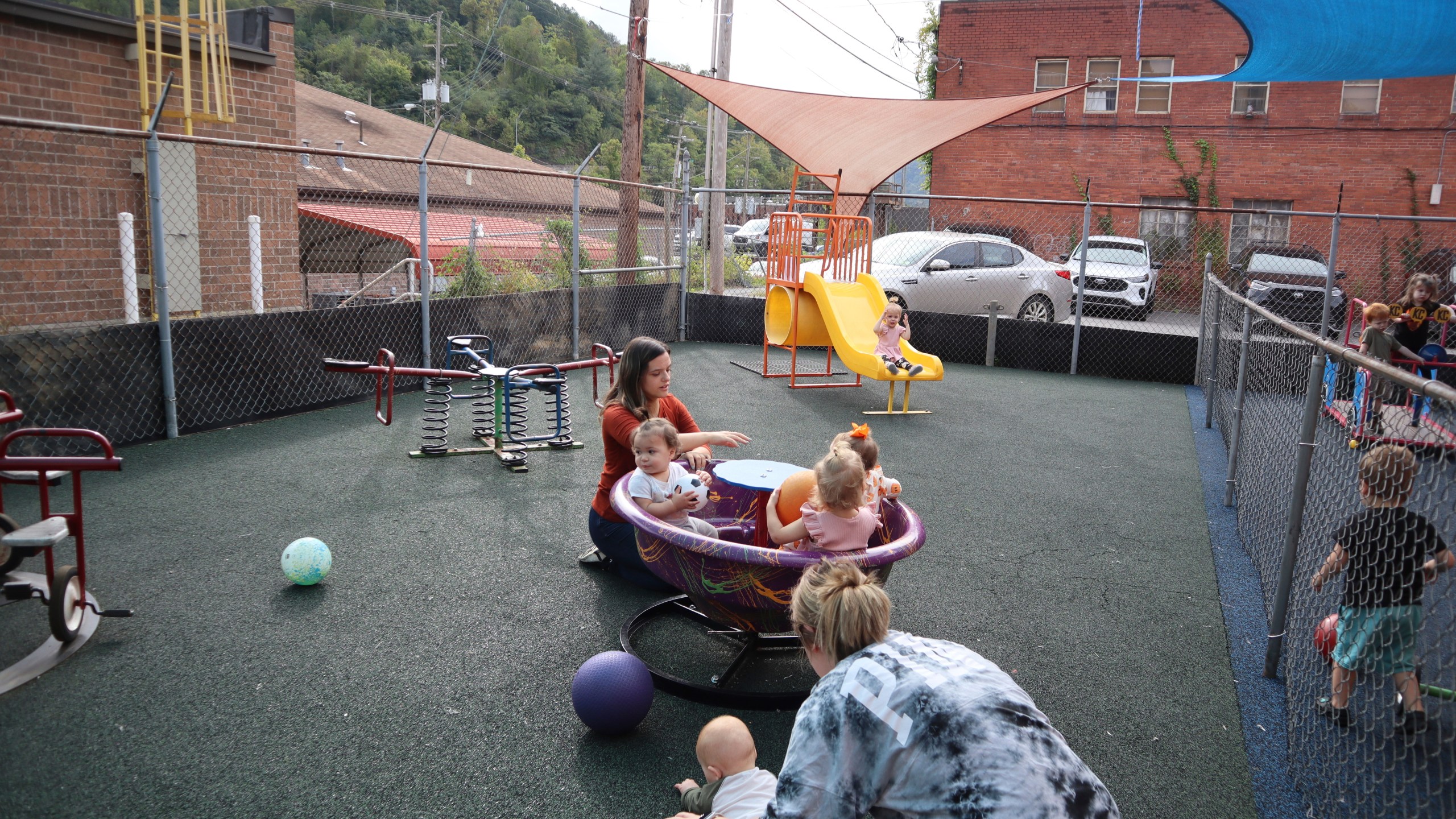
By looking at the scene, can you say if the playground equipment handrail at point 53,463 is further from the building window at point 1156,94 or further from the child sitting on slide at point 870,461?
the building window at point 1156,94

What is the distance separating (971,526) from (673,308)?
8.96 metres

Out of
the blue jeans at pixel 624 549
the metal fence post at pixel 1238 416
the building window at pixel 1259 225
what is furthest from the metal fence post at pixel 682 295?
the building window at pixel 1259 225

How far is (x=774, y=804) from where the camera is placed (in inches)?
77.8

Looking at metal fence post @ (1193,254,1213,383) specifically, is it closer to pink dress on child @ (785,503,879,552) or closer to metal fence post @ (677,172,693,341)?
metal fence post @ (677,172,693,341)

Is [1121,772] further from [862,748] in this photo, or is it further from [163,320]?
[163,320]

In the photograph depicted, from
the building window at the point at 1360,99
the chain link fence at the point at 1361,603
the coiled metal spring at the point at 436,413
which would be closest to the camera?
the chain link fence at the point at 1361,603

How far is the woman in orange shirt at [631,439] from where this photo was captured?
452 centimetres

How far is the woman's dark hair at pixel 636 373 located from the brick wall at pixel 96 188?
614 cm

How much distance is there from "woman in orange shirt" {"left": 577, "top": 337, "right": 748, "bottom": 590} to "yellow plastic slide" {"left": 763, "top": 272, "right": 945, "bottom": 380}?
17.3 feet

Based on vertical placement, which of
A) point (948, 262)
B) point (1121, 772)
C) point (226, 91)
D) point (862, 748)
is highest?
point (226, 91)

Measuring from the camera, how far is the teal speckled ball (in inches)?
177

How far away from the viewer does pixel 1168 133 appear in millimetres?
24609

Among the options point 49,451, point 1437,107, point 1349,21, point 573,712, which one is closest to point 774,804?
point 573,712

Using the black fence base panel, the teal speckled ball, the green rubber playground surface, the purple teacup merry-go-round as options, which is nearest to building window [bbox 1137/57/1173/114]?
the black fence base panel
